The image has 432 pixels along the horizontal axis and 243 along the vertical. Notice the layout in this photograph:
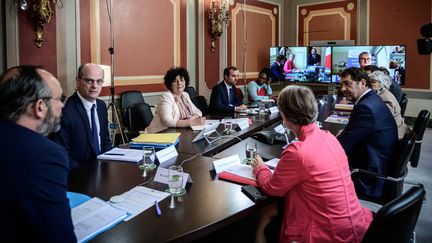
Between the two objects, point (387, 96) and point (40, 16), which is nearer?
point (387, 96)

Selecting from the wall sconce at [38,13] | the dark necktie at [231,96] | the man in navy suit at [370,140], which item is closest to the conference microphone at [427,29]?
the dark necktie at [231,96]

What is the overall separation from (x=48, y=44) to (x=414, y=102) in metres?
5.85

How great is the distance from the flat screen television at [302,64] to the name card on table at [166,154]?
209 inches

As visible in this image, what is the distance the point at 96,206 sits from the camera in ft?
4.52

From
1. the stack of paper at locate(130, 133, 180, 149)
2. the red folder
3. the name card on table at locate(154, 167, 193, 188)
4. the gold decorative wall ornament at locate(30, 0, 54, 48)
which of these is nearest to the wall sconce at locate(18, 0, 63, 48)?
the gold decorative wall ornament at locate(30, 0, 54, 48)

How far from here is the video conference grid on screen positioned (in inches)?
242

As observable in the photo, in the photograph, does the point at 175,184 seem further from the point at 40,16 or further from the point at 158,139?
the point at 40,16

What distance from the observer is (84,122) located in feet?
7.38

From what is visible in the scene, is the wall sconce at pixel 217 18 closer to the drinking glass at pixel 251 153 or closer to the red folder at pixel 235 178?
the drinking glass at pixel 251 153

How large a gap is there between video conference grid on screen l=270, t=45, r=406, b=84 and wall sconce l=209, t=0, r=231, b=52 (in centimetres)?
155

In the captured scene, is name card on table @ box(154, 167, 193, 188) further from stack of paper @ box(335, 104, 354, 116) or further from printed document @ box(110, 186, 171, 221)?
stack of paper @ box(335, 104, 354, 116)

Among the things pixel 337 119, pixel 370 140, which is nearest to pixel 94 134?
pixel 370 140

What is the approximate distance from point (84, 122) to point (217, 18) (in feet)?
13.6

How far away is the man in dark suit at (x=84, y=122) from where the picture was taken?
7.14ft
